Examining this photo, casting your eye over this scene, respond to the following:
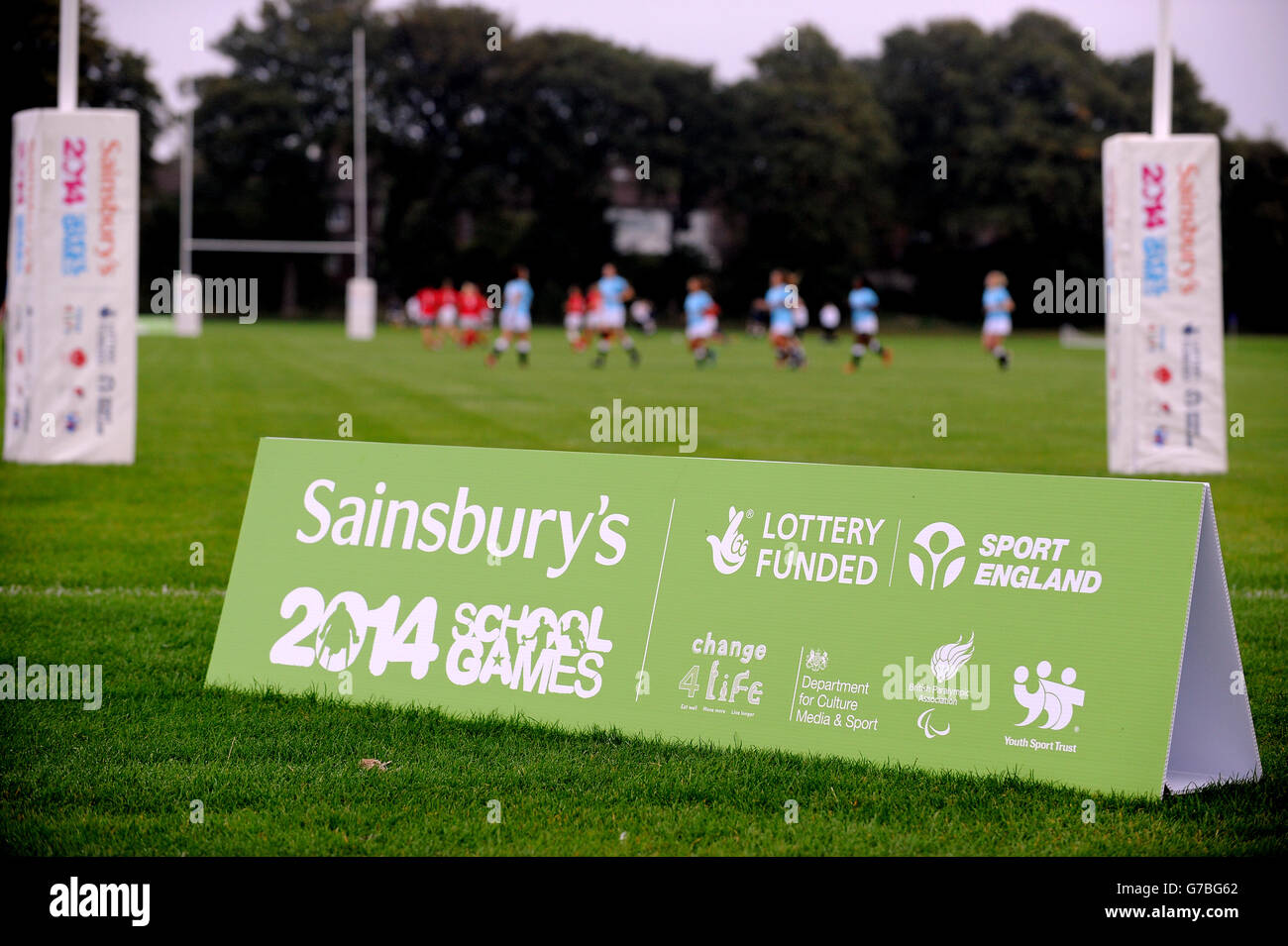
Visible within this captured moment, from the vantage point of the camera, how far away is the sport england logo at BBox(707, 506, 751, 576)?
5.32 m

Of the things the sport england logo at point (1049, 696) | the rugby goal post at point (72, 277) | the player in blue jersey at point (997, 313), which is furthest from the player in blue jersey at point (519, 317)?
the sport england logo at point (1049, 696)

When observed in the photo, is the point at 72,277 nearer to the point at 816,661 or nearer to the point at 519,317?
the point at 816,661

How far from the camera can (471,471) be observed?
231 inches

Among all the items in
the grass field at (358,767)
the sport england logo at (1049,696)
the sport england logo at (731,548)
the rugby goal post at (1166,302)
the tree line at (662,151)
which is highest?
the tree line at (662,151)

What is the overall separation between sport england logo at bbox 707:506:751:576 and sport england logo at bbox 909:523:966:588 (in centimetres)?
64

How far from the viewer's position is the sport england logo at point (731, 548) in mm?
5320

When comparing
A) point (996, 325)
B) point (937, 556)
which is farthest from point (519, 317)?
point (937, 556)

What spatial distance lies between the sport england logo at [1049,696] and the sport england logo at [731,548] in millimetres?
1098

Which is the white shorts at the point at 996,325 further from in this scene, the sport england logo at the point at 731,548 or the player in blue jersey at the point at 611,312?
the sport england logo at the point at 731,548

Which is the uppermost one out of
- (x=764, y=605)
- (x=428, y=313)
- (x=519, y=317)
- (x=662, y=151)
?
(x=662, y=151)

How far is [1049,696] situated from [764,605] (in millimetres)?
1066

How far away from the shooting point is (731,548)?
5.34 m

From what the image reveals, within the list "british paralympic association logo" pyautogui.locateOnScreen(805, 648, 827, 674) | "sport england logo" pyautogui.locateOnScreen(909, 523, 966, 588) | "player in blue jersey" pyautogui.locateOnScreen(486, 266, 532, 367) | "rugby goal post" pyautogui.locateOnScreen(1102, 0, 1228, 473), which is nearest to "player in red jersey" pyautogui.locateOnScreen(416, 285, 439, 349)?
"player in blue jersey" pyautogui.locateOnScreen(486, 266, 532, 367)
